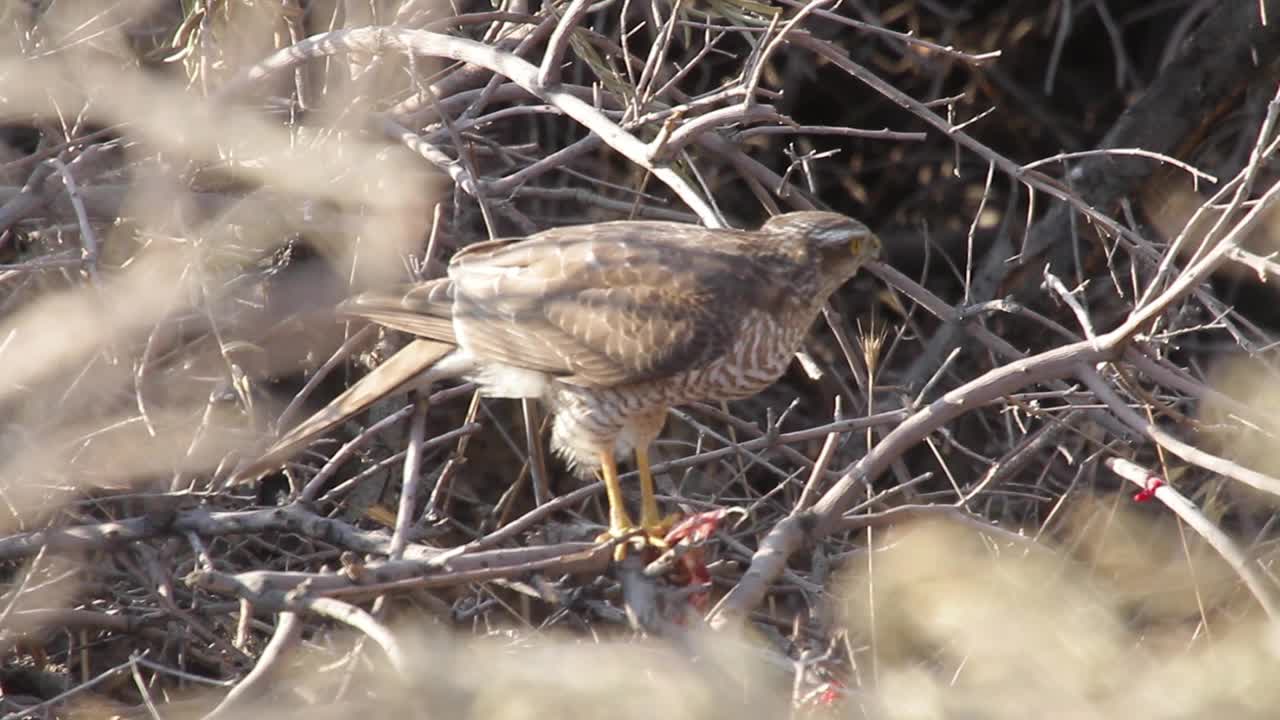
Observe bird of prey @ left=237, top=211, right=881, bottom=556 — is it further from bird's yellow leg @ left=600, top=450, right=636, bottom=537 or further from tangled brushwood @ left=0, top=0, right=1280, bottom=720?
tangled brushwood @ left=0, top=0, right=1280, bottom=720

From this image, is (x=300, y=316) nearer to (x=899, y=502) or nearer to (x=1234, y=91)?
(x=899, y=502)

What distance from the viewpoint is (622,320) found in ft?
13.2

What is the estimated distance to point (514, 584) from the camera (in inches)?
133

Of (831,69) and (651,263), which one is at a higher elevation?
(651,263)

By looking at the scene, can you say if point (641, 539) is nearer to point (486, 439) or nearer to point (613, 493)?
point (613, 493)

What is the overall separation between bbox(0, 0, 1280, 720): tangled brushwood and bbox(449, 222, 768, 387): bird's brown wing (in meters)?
0.17

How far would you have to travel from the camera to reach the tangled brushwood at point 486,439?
7.62 ft

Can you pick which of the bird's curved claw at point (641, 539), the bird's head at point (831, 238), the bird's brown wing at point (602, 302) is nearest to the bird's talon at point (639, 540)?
the bird's curved claw at point (641, 539)

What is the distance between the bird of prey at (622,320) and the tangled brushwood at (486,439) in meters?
0.13

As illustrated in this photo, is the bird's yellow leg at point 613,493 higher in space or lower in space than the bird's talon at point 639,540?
lower

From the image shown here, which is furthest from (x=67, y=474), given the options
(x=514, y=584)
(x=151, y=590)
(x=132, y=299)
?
(x=514, y=584)

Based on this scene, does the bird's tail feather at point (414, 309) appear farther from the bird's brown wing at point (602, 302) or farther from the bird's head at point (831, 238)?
the bird's head at point (831, 238)

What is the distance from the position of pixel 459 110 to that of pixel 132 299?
1.87m

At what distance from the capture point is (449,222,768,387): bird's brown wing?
3.97 meters
